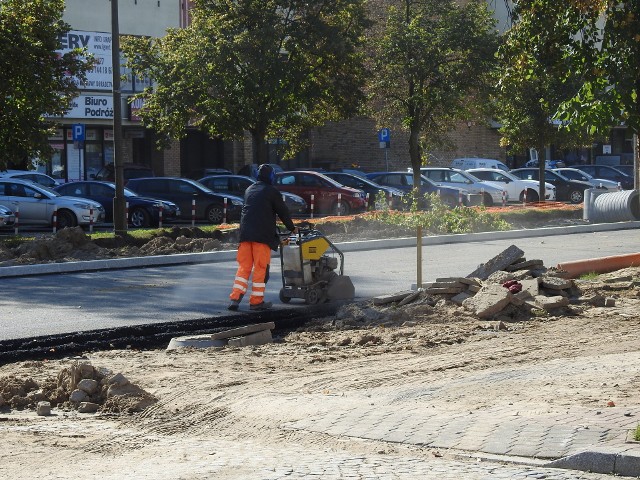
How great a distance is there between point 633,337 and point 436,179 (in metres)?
32.1

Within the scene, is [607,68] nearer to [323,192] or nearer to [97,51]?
[323,192]

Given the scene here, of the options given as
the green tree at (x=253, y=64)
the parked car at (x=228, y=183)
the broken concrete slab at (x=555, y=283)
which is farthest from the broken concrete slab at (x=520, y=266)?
the parked car at (x=228, y=183)

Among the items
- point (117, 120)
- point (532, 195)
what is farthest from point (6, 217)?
point (532, 195)

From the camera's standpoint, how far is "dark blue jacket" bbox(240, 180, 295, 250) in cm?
1380

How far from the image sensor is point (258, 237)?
13.8 meters

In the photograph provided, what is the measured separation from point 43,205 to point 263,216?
19292mm

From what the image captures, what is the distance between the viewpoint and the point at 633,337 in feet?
36.6

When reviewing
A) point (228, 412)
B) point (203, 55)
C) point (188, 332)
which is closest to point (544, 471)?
point (228, 412)

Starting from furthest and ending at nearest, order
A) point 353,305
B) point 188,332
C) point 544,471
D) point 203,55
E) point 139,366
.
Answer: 1. point 203,55
2. point 353,305
3. point 188,332
4. point 139,366
5. point 544,471

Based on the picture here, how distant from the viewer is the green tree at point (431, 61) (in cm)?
3547

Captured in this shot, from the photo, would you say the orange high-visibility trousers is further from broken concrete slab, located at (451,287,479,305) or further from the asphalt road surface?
broken concrete slab, located at (451,287,479,305)

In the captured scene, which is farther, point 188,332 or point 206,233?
point 206,233

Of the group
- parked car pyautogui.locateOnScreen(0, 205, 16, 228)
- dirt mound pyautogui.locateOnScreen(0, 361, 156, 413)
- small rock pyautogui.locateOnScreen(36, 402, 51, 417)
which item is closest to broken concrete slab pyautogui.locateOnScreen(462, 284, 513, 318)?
dirt mound pyautogui.locateOnScreen(0, 361, 156, 413)

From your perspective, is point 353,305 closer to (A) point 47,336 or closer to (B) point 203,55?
(A) point 47,336
